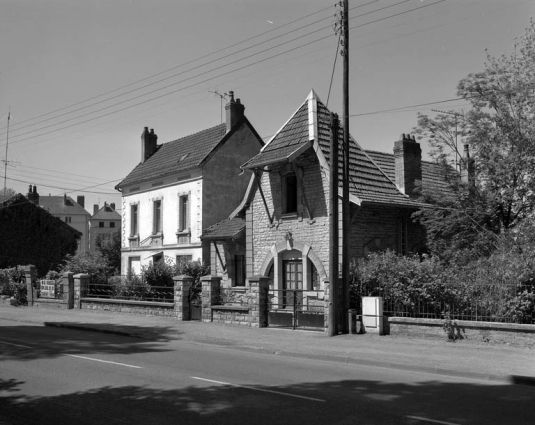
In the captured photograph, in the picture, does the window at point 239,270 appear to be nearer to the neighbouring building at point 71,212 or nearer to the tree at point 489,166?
the tree at point 489,166

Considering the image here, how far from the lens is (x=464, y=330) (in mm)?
13969

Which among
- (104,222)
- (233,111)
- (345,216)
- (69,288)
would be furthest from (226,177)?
(104,222)

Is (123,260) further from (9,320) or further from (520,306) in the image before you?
(520,306)

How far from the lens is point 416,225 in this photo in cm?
2342

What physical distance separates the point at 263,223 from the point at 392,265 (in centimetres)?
807

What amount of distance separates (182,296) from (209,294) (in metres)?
1.19

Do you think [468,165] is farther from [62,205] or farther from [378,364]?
[62,205]

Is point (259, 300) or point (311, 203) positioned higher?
point (311, 203)

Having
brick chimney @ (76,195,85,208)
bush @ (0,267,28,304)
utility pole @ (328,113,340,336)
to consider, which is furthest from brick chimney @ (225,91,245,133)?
brick chimney @ (76,195,85,208)

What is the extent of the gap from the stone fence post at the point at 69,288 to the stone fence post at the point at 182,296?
7.42 metres

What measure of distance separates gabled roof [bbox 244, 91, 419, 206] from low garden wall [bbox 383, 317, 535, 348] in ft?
20.6

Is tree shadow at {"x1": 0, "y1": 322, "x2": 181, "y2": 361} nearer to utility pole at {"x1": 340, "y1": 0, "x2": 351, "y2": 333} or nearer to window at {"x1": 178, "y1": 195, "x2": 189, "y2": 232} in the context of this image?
utility pole at {"x1": 340, "y1": 0, "x2": 351, "y2": 333}

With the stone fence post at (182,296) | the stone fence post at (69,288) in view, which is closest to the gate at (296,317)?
the stone fence post at (182,296)

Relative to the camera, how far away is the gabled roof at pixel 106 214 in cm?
10125
